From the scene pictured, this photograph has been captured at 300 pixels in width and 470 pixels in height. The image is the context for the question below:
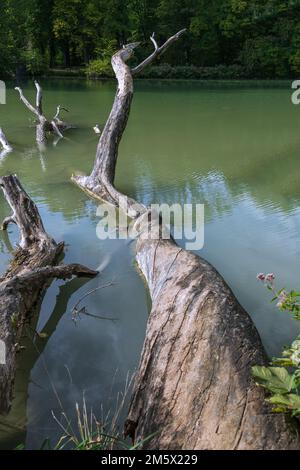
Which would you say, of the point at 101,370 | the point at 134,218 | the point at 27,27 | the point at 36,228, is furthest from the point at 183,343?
the point at 27,27

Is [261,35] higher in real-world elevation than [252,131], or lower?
higher

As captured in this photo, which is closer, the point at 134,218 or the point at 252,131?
the point at 134,218

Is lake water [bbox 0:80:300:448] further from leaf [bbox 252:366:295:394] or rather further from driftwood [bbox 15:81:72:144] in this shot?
leaf [bbox 252:366:295:394]

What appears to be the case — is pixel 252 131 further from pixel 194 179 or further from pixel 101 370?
pixel 101 370

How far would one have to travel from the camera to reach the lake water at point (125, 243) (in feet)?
9.79

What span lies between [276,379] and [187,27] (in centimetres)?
3022

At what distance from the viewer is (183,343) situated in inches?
108

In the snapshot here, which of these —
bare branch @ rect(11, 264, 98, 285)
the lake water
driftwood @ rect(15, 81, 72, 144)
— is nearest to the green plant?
the lake water

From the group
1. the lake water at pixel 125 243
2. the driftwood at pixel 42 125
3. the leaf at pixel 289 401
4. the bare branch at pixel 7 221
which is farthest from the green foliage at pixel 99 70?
the leaf at pixel 289 401

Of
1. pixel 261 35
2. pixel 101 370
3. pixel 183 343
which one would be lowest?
pixel 101 370

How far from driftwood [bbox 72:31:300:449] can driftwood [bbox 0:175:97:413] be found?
700 millimetres

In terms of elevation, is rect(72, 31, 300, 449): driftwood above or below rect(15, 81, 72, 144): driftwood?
below

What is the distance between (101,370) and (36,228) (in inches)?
79.9

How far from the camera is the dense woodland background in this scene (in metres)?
27.4
